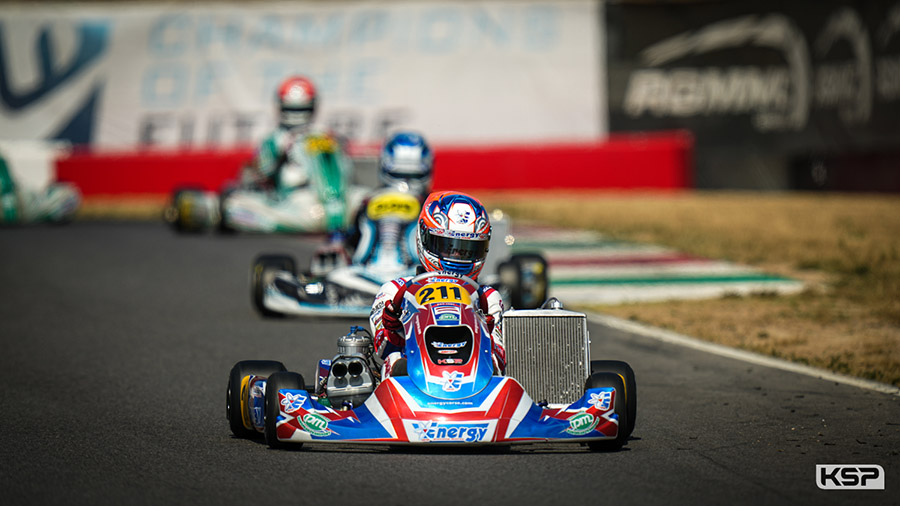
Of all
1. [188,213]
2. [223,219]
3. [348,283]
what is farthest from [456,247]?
[188,213]

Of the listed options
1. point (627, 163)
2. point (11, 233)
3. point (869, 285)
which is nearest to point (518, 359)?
point (869, 285)

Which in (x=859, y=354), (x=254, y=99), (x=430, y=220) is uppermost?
(x=254, y=99)

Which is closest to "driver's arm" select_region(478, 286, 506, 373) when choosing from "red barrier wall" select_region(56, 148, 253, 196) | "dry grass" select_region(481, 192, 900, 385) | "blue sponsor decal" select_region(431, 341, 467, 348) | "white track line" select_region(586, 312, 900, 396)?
"blue sponsor decal" select_region(431, 341, 467, 348)

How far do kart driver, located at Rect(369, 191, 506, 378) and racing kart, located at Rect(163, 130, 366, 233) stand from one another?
7.78 meters

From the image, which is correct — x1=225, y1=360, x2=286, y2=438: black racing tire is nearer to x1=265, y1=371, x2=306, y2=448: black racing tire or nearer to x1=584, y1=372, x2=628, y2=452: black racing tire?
x1=265, y1=371, x2=306, y2=448: black racing tire

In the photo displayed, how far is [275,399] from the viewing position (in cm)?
556

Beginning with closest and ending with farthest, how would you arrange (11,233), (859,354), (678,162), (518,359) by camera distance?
(518,359)
(859,354)
(11,233)
(678,162)

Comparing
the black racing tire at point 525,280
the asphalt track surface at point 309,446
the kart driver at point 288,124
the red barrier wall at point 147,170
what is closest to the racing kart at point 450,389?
the asphalt track surface at point 309,446

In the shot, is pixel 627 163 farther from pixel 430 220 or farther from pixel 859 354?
pixel 430 220

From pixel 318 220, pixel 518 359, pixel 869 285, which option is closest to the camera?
pixel 518 359

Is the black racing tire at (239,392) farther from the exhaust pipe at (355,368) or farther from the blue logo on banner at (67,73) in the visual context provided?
the blue logo on banner at (67,73)

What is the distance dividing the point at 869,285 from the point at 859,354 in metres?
3.33

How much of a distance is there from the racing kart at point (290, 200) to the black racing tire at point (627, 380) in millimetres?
8083

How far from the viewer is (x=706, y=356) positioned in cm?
833
